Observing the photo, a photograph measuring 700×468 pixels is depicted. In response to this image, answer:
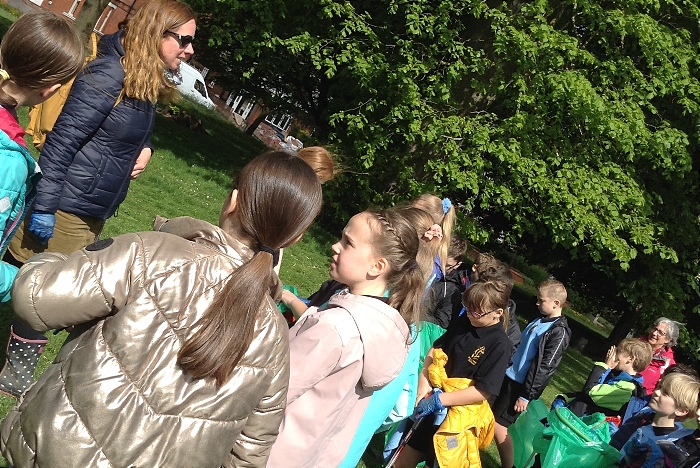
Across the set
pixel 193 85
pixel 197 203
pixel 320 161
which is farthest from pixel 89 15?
pixel 193 85

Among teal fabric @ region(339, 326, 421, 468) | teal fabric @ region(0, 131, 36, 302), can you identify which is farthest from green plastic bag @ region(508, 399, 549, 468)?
teal fabric @ region(0, 131, 36, 302)

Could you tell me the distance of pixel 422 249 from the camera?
421 cm

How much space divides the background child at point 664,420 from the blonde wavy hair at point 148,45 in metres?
4.13

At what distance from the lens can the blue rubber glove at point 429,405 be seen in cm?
499

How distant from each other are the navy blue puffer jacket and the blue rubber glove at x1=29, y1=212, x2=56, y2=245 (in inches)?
1.5

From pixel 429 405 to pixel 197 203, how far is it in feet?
26.3

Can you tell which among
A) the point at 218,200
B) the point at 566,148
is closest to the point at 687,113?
the point at 566,148

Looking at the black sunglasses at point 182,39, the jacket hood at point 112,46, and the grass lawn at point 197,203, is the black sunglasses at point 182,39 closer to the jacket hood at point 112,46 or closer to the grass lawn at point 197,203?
the jacket hood at point 112,46

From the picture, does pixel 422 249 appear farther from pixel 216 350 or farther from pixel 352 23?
pixel 352 23

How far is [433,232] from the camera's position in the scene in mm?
4820

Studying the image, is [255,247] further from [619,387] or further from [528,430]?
[619,387]

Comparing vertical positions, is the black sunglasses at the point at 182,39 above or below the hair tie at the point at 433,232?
above

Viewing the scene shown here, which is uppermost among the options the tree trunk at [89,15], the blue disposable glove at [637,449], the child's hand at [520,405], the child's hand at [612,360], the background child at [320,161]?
the background child at [320,161]

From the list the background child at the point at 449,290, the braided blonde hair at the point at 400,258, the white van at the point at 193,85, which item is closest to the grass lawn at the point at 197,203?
the background child at the point at 449,290
